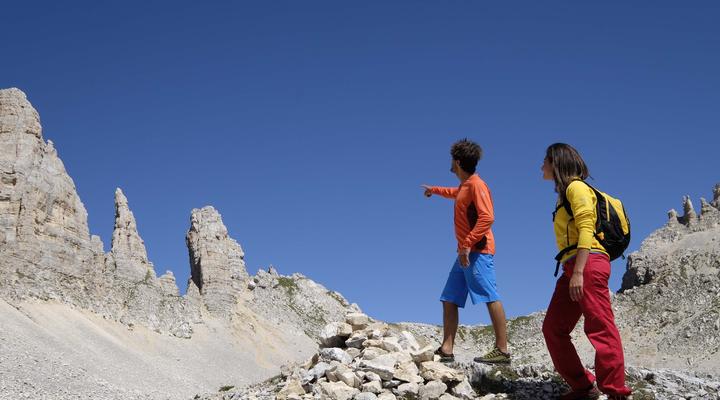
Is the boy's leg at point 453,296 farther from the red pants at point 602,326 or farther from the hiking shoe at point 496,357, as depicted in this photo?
the red pants at point 602,326

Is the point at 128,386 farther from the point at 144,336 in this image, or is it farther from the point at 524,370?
the point at 524,370

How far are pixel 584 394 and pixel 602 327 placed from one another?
1.61 metres

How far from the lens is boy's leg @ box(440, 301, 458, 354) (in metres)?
13.5

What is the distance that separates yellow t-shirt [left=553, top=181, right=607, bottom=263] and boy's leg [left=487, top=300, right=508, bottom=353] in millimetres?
1933

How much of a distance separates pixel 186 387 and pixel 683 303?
4941 cm

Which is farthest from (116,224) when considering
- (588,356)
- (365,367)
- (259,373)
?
(365,367)

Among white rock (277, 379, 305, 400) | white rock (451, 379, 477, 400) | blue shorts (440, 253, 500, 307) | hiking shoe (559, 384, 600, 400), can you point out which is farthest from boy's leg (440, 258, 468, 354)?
white rock (277, 379, 305, 400)

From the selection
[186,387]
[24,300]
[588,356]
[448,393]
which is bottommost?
[448,393]

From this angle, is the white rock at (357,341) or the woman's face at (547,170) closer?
the woman's face at (547,170)

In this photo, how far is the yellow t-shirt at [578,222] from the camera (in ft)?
34.8

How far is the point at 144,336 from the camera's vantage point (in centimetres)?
6575

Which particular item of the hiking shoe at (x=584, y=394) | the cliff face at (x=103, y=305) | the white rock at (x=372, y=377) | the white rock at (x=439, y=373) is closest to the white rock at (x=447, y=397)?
the white rock at (x=439, y=373)

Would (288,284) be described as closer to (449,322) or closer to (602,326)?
(449,322)

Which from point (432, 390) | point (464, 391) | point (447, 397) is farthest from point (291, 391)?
point (464, 391)
